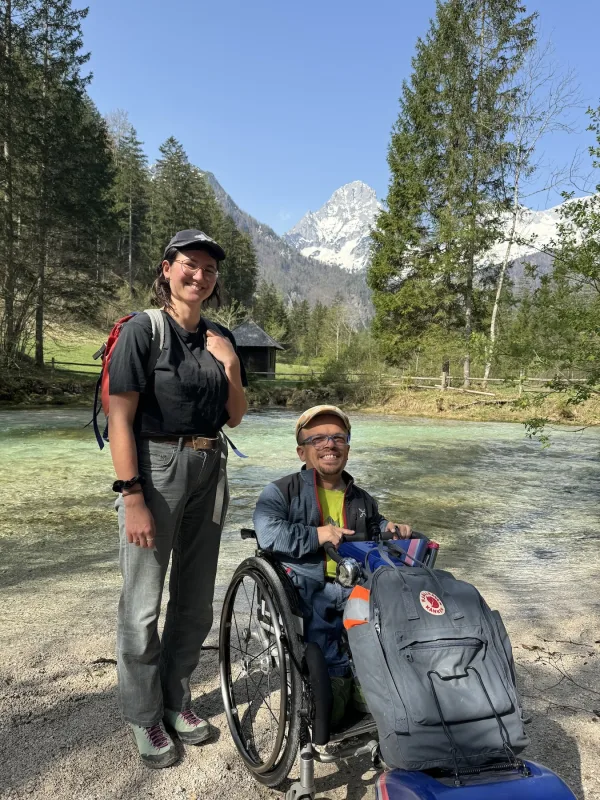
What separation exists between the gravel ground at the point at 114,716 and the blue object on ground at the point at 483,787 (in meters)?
0.65

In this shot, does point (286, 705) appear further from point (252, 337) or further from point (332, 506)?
point (252, 337)

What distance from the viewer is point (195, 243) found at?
79.0 inches

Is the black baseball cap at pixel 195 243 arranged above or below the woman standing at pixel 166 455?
above

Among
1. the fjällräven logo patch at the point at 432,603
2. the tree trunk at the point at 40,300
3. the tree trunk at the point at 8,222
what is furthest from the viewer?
the tree trunk at the point at 40,300

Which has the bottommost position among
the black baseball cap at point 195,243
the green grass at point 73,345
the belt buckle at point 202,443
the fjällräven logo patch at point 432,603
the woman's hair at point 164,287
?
the fjällräven logo patch at point 432,603

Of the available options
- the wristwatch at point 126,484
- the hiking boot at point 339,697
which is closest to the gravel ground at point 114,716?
the hiking boot at point 339,697

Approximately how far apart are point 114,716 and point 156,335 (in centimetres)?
154

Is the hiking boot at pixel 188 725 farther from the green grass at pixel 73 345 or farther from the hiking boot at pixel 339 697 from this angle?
the green grass at pixel 73 345

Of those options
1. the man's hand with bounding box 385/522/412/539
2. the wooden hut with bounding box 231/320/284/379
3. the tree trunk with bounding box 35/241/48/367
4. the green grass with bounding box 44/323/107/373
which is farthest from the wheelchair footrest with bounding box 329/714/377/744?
the wooden hut with bounding box 231/320/284/379

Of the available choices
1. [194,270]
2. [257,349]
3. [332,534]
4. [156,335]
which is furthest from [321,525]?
[257,349]

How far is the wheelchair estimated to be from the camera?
132 cm

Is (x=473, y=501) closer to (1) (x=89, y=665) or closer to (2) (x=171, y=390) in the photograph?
(1) (x=89, y=665)

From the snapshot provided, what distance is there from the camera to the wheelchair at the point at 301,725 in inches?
52.1

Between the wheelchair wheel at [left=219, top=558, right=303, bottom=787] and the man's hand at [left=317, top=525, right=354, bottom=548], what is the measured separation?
194 millimetres
